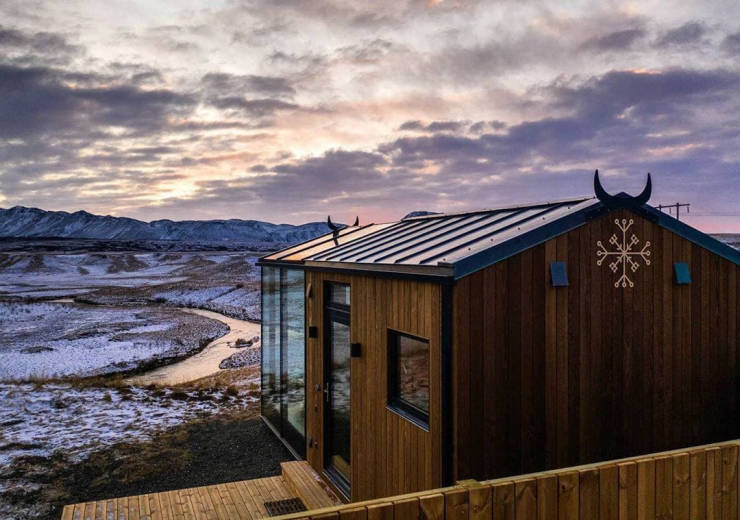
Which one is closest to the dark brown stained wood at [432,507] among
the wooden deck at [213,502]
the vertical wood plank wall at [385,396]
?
the vertical wood plank wall at [385,396]

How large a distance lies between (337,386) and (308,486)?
1.39 metres

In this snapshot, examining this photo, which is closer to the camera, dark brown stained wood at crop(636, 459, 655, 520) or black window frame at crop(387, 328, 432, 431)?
dark brown stained wood at crop(636, 459, 655, 520)

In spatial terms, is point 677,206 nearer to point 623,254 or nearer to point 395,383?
point 623,254

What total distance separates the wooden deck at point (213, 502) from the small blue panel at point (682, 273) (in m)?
4.67

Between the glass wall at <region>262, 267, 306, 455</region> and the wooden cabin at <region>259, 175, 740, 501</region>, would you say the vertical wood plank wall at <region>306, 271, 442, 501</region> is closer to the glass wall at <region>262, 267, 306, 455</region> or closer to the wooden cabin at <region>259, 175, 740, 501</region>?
the wooden cabin at <region>259, 175, 740, 501</region>

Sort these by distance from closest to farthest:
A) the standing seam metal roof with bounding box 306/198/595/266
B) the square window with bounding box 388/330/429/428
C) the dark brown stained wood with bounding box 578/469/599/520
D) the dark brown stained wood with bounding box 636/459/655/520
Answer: the dark brown stained wood with bounding box 578/469/599/520, the dark brown stained wood with bounding box 636/459/655/520, the square window with bounding box 388/330/429/428, the standing seam metal roof with bounding box 306/198/595/266

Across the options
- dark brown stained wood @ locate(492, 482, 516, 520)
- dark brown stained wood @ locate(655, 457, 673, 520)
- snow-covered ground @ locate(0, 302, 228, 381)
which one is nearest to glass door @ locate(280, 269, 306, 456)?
dark brown stained wood @ locate(492, 482, 516, 520)

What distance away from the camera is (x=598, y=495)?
272 cm

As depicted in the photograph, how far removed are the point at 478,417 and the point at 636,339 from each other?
1.92 metres

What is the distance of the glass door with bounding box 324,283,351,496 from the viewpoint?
Result: 20.7 ft

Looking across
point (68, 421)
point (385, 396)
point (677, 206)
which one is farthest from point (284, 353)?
point (677, 206)

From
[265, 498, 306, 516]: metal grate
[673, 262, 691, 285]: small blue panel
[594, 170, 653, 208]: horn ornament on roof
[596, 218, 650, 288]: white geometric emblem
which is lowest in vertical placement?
[265, 498, 306, 516]: metal grate

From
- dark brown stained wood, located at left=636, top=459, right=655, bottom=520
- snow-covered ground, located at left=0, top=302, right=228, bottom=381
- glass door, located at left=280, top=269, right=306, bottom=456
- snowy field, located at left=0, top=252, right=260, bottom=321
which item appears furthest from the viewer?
snowy field, located at left=0, top=252, right=260, bottom=321

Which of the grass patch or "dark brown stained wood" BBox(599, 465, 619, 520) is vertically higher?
"dark brown stained wood" BBox(599, 465, 619, 520)
